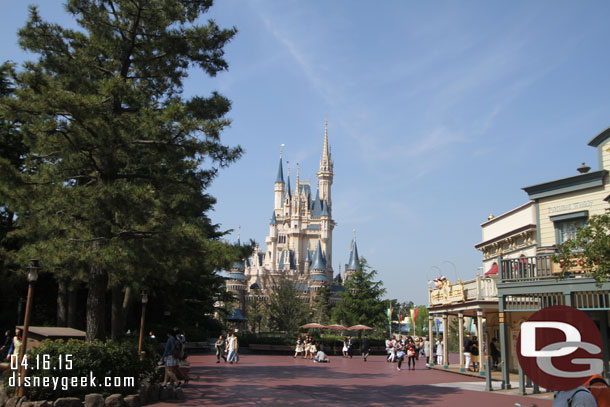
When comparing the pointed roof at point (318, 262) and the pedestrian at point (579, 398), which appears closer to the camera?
the pedestrian at point (579, 398)

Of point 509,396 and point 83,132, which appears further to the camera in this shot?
point 509,396

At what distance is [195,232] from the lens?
12.2m

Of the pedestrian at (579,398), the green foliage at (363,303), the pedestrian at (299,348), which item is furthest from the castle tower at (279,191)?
the pedestrian at (579,398)

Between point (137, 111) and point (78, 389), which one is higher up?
point (137, 111)

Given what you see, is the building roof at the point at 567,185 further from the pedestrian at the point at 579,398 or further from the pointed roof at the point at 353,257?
the pointed roof at the point at 353,257

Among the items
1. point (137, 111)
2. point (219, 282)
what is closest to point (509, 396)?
point (137, 111)

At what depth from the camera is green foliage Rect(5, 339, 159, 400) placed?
416 inches

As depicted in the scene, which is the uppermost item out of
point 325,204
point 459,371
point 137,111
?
point 325,204

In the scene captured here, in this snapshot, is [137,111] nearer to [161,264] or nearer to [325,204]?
[161,264]

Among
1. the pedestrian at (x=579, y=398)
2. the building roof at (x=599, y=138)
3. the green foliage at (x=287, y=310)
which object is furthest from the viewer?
the green foliage at (x=287, y=310)

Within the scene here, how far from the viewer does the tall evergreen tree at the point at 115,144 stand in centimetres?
1159

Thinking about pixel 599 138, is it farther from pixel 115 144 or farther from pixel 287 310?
pixel 287 310

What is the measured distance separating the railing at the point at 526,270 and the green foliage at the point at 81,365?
36.9 ft

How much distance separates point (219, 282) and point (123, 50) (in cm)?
2588
